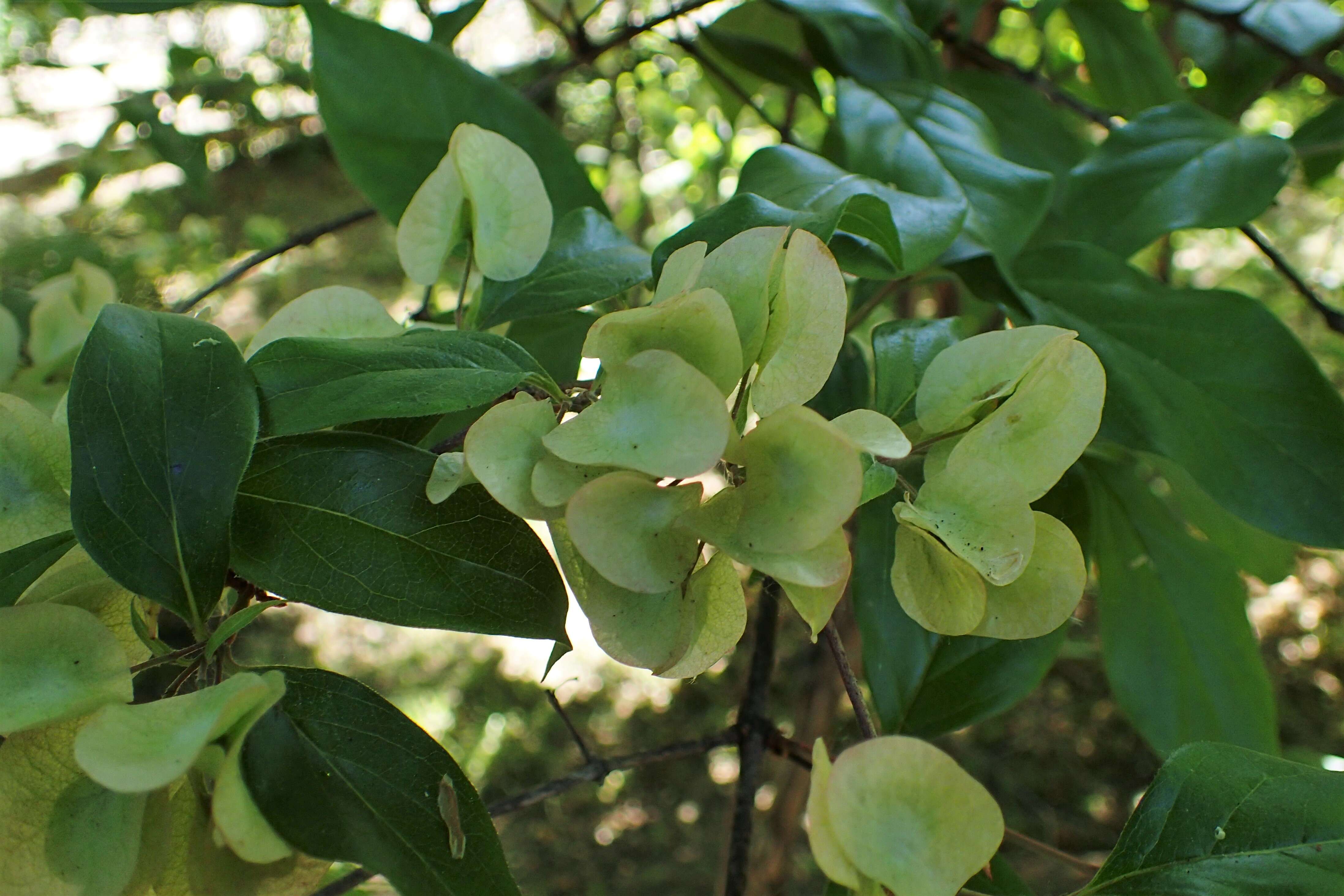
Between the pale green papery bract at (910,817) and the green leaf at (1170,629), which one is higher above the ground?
the pale green papery bract at (910,817)

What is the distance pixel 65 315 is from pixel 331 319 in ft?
0.73

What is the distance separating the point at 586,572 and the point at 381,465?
0.19 feet

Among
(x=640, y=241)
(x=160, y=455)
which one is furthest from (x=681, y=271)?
(x=640, y=241)

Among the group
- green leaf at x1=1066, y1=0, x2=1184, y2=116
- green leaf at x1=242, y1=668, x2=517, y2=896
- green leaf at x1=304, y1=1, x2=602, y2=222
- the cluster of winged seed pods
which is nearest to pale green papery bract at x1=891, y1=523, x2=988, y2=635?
the cluster of winged seed pods

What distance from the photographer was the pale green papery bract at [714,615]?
0.64 ft

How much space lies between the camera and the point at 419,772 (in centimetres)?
20

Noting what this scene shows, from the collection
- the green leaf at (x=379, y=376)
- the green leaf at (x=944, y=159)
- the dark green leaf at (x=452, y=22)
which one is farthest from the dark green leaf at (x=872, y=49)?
the green leaf at (x=379, y=376)

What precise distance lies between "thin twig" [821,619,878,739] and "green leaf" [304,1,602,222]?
229mm

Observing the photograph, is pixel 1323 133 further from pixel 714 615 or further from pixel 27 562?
pixel 27 562

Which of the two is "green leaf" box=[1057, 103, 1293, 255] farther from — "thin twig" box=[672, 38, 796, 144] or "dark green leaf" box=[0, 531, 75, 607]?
"dark green leaf" box=[0, 531, 75, 607]

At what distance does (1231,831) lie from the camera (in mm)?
210

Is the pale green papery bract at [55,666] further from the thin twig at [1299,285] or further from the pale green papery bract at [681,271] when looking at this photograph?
the thin twig at [1299,285]

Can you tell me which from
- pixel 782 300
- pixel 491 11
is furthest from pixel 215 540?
pixel 491 11

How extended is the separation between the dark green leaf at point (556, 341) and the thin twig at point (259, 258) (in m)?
0.09
